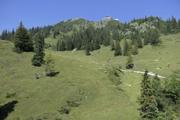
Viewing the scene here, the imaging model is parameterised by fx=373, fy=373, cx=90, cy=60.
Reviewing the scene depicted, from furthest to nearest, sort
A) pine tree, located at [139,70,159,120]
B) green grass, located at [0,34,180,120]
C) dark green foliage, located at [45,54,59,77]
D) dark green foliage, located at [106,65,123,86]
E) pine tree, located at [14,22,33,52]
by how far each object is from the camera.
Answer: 1. pine tree, located at [14,22,33,52]
2. dark green foliage, located at [45,54,59,77]
3. dark green foliage, located at [106,65,123,86]
4. green grass, located at [0,34,180,120]
5. pine tree, located at [139,70,159,120]

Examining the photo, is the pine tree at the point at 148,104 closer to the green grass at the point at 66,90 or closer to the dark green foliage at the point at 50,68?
the green grass at the point at 66,90

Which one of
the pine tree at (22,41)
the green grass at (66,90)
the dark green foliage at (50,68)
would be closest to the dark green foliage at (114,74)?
the green grass at (66,90)

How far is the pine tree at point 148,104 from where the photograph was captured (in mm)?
71644

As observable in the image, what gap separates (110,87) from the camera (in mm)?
90500

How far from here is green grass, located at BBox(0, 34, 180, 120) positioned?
7600 centimetres

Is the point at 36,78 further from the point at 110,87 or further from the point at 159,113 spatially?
the point at 159,113

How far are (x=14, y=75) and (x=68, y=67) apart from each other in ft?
49.6

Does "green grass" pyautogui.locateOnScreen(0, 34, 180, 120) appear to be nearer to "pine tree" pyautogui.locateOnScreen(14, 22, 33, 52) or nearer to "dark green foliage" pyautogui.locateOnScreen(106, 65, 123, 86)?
"dark green foliage" pyautogui.locateOnScreen(106, 65, 123, 86)

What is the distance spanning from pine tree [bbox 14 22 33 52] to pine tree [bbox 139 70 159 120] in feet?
173

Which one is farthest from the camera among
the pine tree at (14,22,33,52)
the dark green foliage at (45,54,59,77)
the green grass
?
the pine tree at (14,22,33,52)

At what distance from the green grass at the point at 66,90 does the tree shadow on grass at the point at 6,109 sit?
1.10m

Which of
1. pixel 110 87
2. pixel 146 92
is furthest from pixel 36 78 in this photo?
pixel 146 92

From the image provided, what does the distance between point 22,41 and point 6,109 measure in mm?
44975

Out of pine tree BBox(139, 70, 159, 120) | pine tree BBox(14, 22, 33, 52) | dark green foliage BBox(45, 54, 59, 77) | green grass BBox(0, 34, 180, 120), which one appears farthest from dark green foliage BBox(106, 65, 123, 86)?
pine tree BBox(14, 22, 33, 52)
